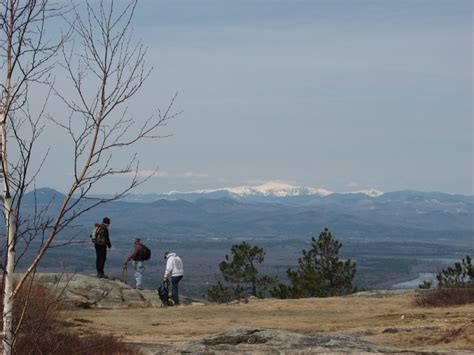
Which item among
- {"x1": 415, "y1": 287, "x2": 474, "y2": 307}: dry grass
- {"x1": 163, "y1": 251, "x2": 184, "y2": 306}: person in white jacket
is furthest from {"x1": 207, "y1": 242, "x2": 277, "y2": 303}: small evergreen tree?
{"x1": 415, "y1": 287, "x2": 474, "y2": 307}: dry grass

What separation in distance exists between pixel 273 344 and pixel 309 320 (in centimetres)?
754

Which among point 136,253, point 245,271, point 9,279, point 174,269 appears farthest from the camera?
point 245,271

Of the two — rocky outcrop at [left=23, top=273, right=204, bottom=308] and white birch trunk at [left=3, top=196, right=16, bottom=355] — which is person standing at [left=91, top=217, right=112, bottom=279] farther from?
white birch trunk at [left=3, top=196, right=16, bottom=355]

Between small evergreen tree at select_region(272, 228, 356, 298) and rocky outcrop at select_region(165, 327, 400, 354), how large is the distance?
20.7 m

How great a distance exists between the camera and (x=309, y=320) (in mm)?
17875

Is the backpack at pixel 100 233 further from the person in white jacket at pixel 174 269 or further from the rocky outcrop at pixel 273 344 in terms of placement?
the rocky outcrop at pixel 273 344

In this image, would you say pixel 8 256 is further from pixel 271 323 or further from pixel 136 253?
pixel 136 253

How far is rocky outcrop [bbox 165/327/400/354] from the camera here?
10148 millimetres

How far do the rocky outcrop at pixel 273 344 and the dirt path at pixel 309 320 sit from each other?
1.89m

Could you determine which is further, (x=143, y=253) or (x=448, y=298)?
(x=143, y=253)

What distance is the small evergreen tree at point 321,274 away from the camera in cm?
3172

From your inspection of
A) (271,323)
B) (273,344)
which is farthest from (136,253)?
(273,344)

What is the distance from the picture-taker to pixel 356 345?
10469 millimetres

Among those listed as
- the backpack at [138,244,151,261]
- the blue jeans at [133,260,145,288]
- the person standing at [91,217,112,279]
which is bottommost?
the blue jeans at [133,260,145,288]
